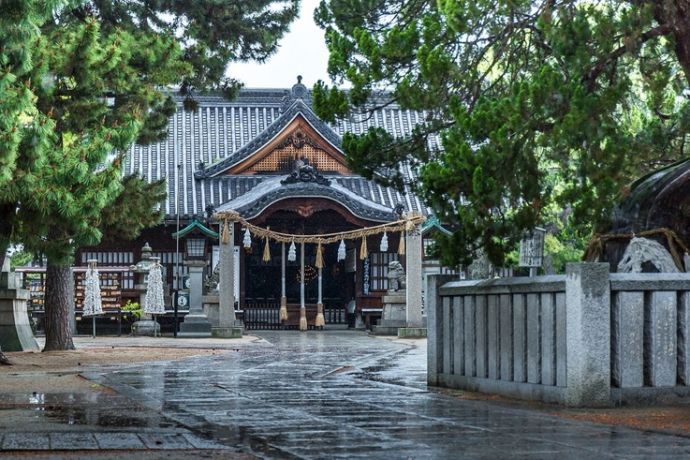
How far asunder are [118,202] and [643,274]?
11.9 meters

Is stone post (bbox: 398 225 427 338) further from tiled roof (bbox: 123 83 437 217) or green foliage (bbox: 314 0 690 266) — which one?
green foliage (bbox: 314 0 690 266)

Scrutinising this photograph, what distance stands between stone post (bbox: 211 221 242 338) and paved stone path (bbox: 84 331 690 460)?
16.8 m

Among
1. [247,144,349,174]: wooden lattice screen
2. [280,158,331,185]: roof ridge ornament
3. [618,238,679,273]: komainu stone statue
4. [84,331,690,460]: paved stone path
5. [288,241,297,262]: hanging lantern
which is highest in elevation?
[247,144,349,174]: wooden lattice screen

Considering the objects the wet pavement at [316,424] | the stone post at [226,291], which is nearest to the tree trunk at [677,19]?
the wet pavement at [316,424]

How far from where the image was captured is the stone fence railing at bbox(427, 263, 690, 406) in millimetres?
10672

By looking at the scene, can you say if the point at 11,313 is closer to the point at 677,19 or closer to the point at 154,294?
the point at 154,294

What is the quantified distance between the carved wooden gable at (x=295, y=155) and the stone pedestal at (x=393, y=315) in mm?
6836

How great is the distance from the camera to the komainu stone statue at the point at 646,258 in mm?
11758

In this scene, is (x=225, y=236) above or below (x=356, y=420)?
above

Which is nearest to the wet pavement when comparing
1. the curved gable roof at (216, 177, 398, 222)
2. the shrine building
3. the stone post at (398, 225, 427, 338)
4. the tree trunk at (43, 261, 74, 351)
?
the tree trunk at (43, 261, 74, 351)

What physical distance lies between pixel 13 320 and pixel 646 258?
576 inches

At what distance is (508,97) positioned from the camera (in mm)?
11781

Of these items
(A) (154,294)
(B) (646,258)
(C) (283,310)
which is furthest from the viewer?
(C) (283,310)

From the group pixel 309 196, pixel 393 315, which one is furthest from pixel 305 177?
pixel 393 315
